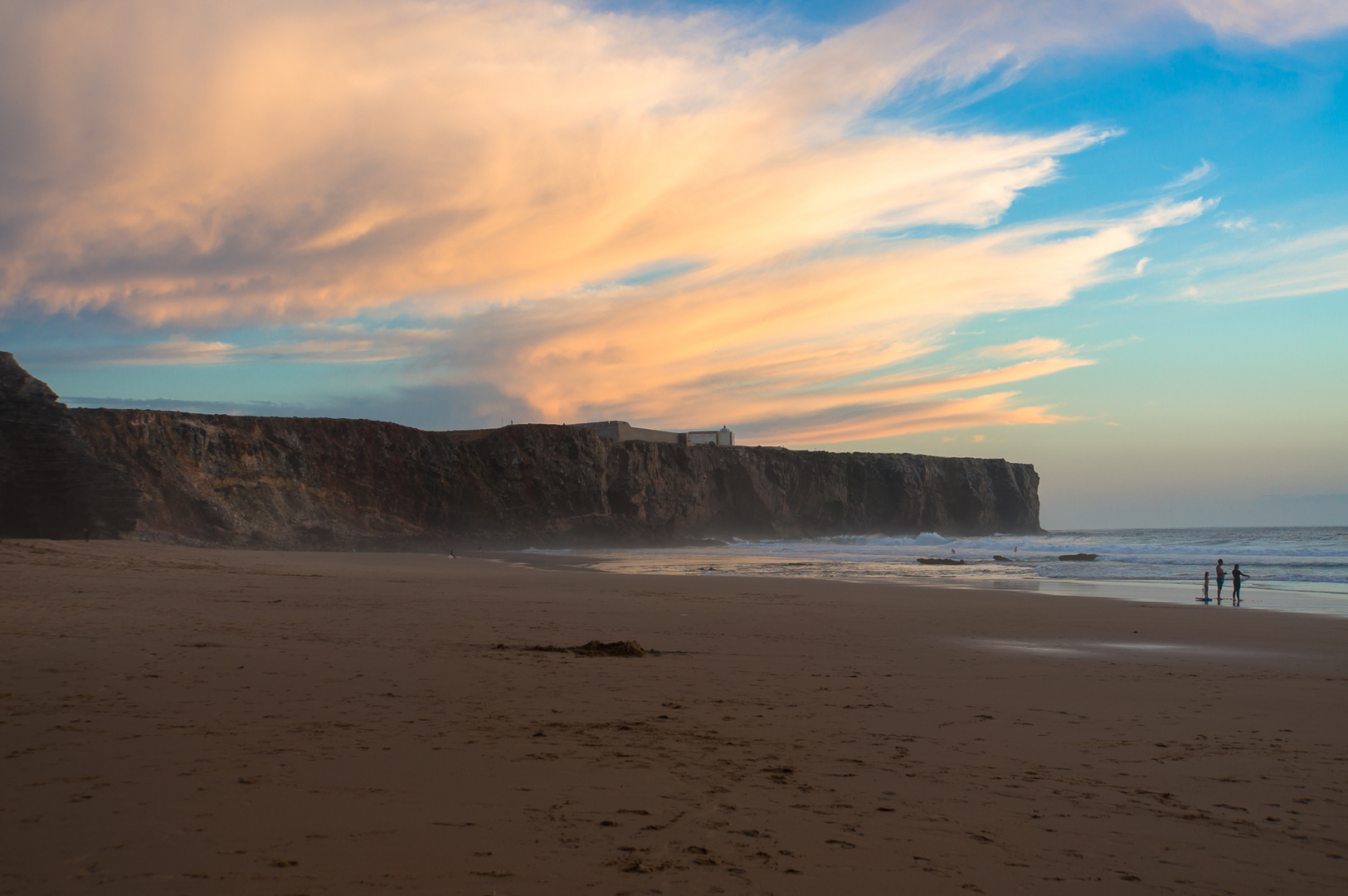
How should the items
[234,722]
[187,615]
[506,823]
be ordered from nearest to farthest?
[506,823], [234,722], [187,615]

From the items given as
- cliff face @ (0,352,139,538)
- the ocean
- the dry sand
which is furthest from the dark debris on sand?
cliff face @ (0,352,139,538)

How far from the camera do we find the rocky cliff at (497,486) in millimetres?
41438


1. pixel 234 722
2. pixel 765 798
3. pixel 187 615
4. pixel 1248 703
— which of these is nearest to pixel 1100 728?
pixel 1248 703

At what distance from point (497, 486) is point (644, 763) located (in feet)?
182

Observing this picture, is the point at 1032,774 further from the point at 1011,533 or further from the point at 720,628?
the point at 1011,533

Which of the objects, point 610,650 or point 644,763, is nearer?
point 644,763

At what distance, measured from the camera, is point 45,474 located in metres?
28.7

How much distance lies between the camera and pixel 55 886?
2.57 meters

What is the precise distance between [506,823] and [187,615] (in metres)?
8.31

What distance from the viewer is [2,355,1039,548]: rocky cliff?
136 feet

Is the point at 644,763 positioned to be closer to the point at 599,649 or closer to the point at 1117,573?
the point at 599,649

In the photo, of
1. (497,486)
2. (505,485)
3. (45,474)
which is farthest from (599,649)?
(505,485)

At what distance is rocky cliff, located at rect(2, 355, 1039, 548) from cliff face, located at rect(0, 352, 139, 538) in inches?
34.4

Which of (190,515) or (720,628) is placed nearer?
(720,628)
